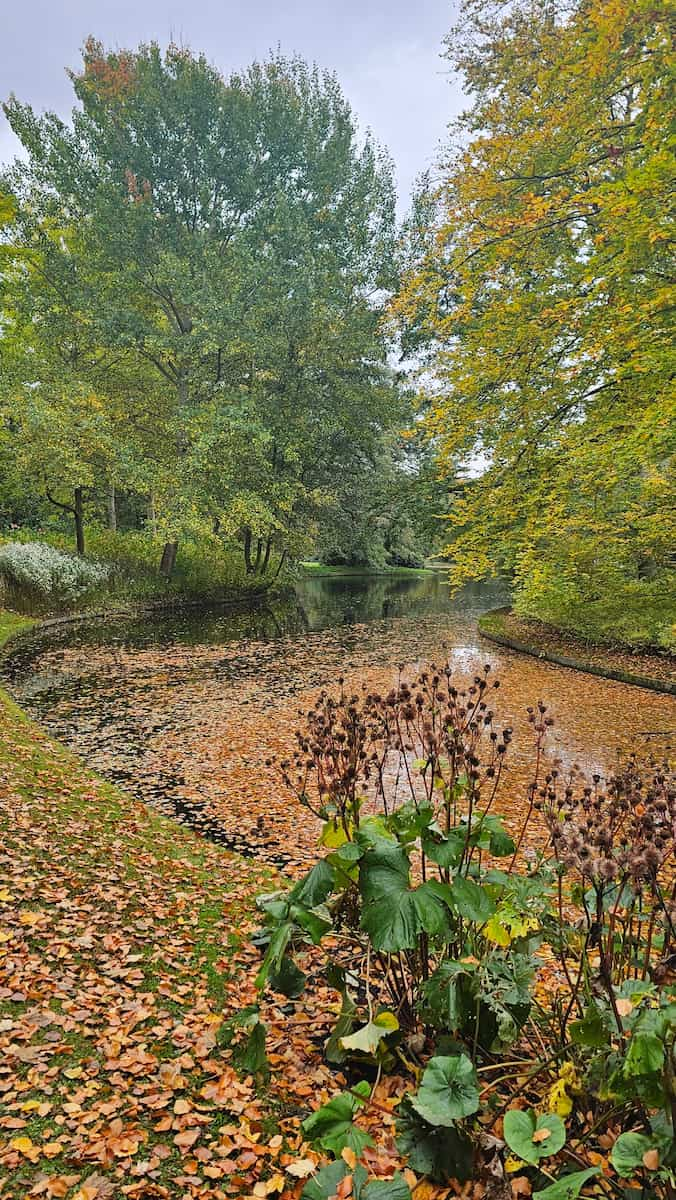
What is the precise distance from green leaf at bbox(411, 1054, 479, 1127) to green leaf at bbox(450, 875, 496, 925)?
1.34 ft

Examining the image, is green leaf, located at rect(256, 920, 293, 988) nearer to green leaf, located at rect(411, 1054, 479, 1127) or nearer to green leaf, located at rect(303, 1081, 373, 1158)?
green leaf, located at rect(303, 1081, 373, 1158)

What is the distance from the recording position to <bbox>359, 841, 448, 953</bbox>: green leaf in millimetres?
1988

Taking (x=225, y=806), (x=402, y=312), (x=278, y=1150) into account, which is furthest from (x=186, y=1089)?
(x=402, y=312)

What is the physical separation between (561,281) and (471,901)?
7.57m

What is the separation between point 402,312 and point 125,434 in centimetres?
1628

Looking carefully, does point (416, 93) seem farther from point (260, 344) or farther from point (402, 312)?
point (402, 312)

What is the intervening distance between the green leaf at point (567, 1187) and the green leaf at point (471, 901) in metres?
0.69

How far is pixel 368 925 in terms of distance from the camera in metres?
2.04

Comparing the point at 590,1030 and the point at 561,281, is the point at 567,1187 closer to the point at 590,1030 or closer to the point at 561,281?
the point at 590,1030

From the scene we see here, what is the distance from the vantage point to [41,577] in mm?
16641

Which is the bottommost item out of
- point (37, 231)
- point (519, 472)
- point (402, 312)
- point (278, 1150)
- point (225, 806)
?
point (225, 806)

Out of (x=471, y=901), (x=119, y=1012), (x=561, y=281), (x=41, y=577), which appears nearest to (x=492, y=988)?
(x=471, y=901)

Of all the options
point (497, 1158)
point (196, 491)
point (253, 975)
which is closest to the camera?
point (497, 1158)

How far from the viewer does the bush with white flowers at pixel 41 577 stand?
53.1 feet
